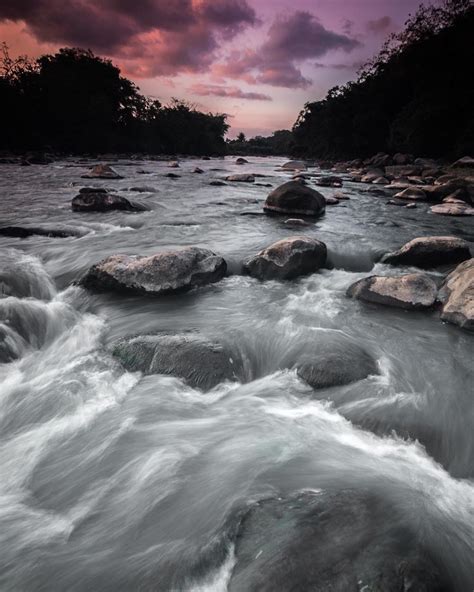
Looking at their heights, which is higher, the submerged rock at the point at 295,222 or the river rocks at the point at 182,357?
the river rocks at the point at 182,357

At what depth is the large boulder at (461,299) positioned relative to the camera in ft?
15.1

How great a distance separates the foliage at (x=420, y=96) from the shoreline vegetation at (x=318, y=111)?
3.5 inches

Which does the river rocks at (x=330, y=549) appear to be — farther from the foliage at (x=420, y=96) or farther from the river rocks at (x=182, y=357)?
the foliage at (x=420, y=96)

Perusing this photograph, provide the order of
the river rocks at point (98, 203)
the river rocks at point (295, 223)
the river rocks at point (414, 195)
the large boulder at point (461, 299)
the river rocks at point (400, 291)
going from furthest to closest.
Result: the river rocks at point (414, 195), the river rocks at point (98, 203), the river rocks at point (295, 223), the river rocks at point (400, 291), the large boulder at point (461, 299)

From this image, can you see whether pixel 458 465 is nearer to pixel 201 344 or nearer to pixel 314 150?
pixel 201 344

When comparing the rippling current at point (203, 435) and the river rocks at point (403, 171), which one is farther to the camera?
the river rocks at point (403, 171)

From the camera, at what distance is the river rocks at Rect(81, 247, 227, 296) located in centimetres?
545

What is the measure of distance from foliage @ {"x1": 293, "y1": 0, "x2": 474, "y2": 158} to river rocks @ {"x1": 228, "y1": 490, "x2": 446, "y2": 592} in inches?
1280

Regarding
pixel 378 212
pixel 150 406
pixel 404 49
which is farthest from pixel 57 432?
pixel 404 49

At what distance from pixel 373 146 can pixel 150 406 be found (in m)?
49.7

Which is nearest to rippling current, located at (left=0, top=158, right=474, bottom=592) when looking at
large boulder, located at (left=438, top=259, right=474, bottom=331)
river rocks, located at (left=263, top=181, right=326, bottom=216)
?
large boulder, located at (left=438, top=259, right=474, bottom=331)

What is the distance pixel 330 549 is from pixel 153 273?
14.2 ft

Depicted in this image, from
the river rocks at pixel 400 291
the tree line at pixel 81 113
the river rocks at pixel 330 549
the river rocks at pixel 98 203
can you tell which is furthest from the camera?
the tree line at pixel 81 113

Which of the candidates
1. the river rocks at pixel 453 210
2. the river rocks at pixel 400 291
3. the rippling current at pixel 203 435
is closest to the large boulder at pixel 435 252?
the river rocks at pixel 400 291
